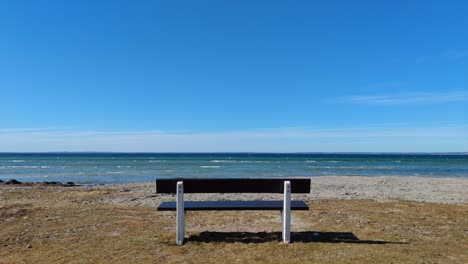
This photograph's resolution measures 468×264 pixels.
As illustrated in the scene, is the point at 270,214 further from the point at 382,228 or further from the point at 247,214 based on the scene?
the point at 382,228

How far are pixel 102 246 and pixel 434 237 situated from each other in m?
5.48

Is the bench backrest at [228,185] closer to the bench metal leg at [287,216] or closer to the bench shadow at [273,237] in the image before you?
the bench metal leg at [287,216]

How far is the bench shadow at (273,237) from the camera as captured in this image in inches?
236

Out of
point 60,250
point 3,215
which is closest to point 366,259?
point 60,250

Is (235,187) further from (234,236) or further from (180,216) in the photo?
(180,216)

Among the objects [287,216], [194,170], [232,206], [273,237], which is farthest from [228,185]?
[194,170]

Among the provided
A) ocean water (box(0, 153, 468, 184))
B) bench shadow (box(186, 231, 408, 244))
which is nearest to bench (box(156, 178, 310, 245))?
bench shadow (box(186, 231, 408, 244))

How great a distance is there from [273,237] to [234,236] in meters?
0.66

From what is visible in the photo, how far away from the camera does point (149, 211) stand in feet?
30.3

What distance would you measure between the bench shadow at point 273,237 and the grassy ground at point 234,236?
2 centimetres

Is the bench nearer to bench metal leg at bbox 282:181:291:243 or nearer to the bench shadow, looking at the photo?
bench metal leg at bbox 282:181:291:243

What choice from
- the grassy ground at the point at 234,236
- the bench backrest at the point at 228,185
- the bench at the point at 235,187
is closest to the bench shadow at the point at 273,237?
the grassy ground at the point at 234,236

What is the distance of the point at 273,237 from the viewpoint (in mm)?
6250

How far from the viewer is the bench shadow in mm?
5984
